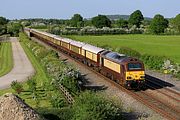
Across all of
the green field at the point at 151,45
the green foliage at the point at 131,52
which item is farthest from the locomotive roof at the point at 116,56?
the green field at the point at 151,45

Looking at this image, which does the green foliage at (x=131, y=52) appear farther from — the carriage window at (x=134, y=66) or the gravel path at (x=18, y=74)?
the carriage window at (x=134, y=66)

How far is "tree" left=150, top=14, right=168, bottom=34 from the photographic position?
164 metres

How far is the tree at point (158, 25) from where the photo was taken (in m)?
164

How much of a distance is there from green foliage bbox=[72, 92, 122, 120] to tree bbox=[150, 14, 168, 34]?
141 meters

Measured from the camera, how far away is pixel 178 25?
17038cm

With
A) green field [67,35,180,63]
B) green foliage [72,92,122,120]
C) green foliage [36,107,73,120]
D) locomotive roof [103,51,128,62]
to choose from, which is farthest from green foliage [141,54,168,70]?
green foliage [36,107,73,120]

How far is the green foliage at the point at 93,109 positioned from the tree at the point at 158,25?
141451mm

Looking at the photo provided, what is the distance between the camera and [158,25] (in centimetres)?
16562

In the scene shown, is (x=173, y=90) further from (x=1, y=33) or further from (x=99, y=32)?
(x=1, y=33)

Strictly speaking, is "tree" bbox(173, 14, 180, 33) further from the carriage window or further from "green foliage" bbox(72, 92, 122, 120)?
"green foliage" bbox(72, 92, 122, 120)

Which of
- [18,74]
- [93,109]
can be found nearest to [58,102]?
[93,109]

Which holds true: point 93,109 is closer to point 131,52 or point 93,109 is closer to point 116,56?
point 116,56

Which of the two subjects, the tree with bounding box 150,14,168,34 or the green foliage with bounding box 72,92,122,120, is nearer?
the green foliage with bounding box 72,92,122,120

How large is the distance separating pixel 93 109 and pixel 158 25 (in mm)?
146444
